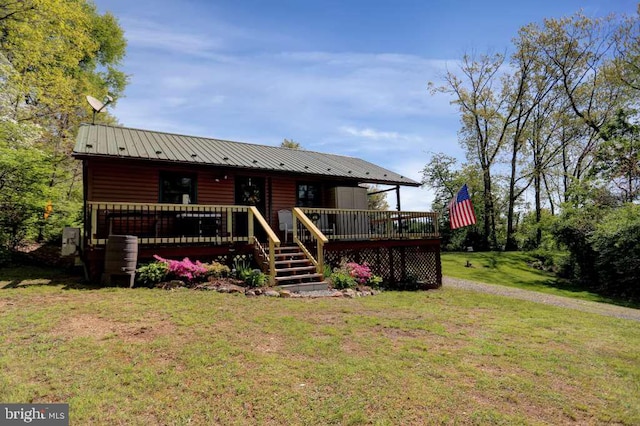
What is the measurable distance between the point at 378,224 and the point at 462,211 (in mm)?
2910

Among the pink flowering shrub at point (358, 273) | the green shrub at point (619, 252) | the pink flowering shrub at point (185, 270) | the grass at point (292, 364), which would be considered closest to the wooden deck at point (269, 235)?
the pink flowering shrub at point (185, 270)

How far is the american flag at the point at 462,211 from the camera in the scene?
1164 centimetres

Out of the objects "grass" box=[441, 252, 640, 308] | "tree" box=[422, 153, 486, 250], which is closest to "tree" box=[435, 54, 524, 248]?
"tree" box=[422, 153, 486, 250]

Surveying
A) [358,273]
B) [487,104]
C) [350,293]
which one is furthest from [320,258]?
[487,104]

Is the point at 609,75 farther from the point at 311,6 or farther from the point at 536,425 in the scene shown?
the point at 536,425

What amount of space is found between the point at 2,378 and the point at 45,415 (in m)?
0.90

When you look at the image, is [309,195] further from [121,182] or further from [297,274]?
[121,182]

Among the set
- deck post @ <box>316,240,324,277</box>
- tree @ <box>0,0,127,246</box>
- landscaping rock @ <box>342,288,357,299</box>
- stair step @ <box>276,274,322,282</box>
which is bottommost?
landscaping rock @ <box>342,288,357,299</box>

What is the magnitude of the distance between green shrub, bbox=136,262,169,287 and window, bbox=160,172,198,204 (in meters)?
3.56

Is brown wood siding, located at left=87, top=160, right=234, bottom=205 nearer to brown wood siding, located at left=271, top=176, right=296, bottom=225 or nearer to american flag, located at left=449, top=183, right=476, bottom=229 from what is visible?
brown wood siding, located at left=271, top=176, right=296, bottom=225

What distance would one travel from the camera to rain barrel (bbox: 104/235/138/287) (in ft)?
24.2

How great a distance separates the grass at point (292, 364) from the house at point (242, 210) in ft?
7.25

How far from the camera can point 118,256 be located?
740 centimetres

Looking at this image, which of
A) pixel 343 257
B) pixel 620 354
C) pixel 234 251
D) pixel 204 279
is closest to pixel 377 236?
pixel 343 257
